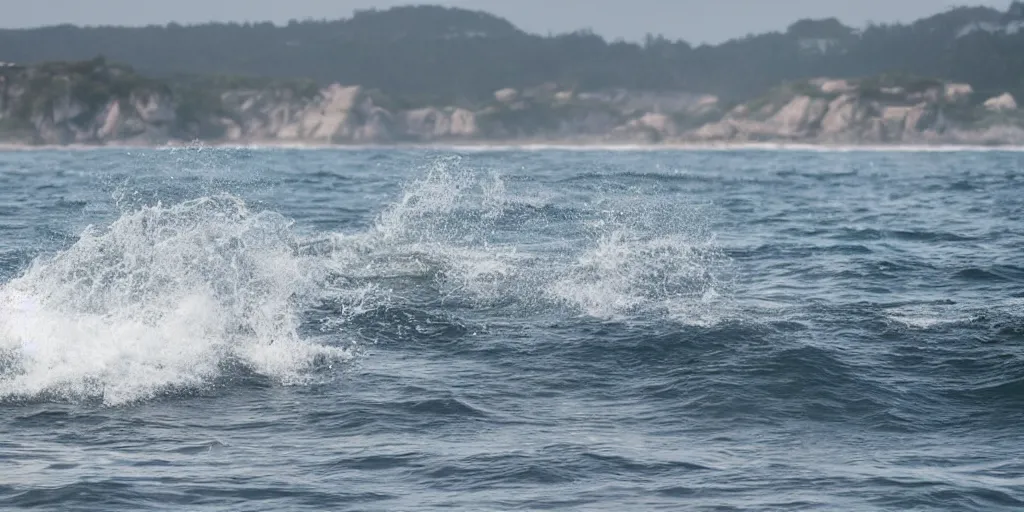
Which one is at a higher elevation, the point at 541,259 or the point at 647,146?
the point at 541,259

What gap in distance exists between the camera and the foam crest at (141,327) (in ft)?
45.9

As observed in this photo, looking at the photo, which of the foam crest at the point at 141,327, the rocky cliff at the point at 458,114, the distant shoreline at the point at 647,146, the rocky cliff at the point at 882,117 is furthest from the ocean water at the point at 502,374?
the rocky cliff at the point at 882,117

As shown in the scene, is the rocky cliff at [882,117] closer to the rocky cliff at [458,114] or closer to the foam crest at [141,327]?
the rocky cliff at [458,114]

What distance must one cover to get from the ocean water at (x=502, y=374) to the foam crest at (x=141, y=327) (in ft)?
0.13

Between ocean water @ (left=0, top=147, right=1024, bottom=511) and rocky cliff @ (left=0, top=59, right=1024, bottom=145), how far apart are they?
337 ft

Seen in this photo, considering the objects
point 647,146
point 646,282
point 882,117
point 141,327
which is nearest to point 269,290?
point 141,327

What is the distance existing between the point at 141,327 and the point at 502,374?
13.8 feet

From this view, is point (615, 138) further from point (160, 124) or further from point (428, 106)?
point (160, 124)

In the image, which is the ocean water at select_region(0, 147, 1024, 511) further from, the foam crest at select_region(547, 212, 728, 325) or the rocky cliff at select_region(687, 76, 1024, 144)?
the rocky cliff at select_region(687, 76, 1024, 144)

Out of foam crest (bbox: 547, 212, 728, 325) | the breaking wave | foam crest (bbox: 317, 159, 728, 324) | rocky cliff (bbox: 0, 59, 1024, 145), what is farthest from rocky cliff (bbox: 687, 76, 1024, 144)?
foam crest (bbox: 547, 212, 728, 325)

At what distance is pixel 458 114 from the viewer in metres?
171

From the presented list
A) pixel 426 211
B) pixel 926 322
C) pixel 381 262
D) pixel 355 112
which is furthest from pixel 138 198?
pixel 355 112

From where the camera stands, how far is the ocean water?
10.8 meters

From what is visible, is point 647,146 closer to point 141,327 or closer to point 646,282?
point 646,282
